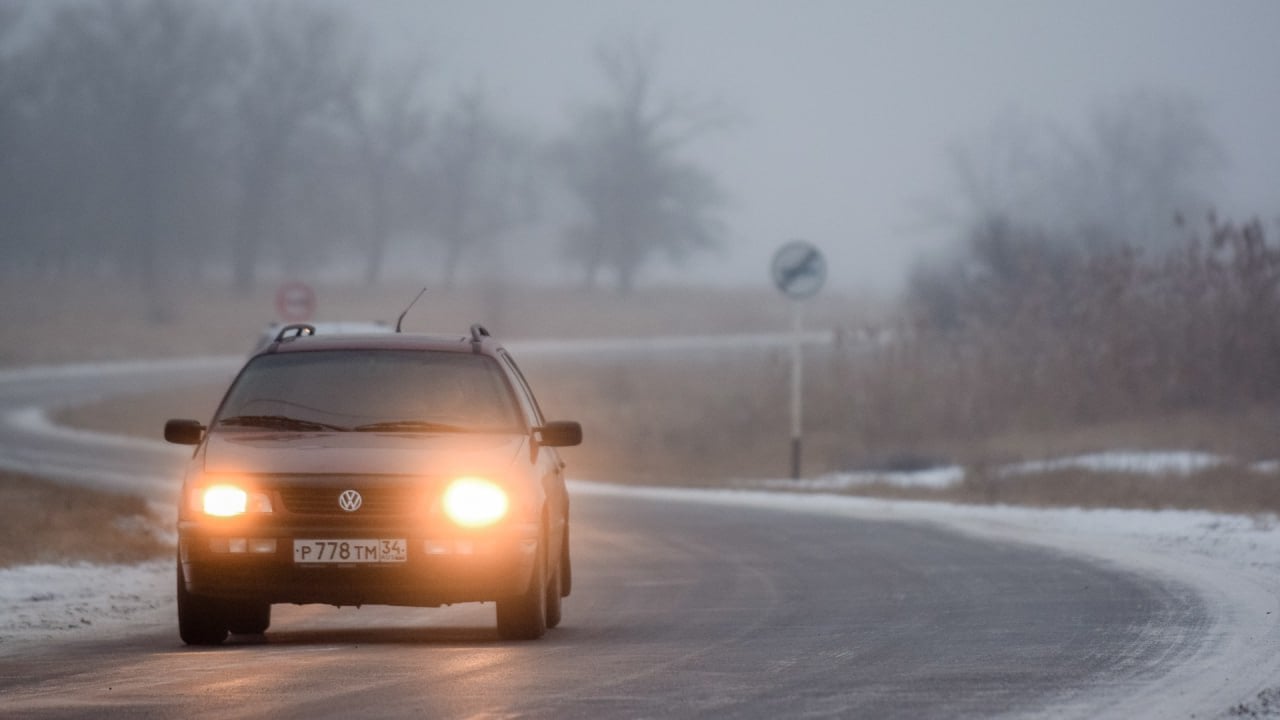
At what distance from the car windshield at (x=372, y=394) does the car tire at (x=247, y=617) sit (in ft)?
3.13

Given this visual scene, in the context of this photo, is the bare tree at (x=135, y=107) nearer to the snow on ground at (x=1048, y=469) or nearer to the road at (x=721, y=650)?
the snow on ground at (x=1048, y=469)

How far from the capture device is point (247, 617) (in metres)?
11.8

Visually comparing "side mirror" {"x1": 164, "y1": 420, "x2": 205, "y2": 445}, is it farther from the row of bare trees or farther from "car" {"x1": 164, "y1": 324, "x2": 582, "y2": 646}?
the row of bare trees

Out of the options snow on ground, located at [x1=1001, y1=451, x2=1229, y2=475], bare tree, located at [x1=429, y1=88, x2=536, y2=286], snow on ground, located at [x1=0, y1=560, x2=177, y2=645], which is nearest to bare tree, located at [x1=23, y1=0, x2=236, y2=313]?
bare tree, located at [x1=429, y1=88, x2=536, y2=286]

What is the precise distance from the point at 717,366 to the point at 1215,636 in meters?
46.2

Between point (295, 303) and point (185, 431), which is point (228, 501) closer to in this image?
point (185, 431)

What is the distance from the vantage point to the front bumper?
10734 millimetres

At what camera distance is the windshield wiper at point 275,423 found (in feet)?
37.6

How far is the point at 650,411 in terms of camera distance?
4297 cm

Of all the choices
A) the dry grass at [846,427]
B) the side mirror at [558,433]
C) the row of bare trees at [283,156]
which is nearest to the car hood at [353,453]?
the side mirror at [558,433]

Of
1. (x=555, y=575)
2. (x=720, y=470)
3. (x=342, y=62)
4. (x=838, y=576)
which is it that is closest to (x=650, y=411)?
(x=720, y=470)

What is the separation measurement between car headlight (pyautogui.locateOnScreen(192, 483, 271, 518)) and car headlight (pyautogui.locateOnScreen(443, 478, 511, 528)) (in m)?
0.91

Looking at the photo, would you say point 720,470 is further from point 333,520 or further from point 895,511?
point 333,520

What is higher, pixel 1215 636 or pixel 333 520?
pixel 333 520
